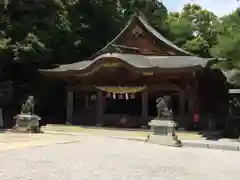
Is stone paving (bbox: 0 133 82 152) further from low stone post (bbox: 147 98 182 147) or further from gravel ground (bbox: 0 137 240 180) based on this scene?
low stone post (bbox: 147 98 182 147)

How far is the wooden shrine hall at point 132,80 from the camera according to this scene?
24031mm

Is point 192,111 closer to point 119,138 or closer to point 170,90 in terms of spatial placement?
point 170,90

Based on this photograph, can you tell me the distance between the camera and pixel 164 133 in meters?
18.5

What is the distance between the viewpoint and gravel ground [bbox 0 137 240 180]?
9.15 metres

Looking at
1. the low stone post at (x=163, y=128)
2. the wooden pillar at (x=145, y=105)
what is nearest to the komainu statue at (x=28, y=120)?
the wooden pillar at (x=145, y=105)

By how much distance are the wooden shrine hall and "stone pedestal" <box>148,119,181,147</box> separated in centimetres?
517

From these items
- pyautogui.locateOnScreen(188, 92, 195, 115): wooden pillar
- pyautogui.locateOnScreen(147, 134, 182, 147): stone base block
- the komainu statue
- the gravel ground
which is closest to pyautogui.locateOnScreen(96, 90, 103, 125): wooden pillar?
the komainu statue

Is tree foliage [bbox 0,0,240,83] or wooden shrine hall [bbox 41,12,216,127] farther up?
tree foliage [bbox 0,0,240,83]

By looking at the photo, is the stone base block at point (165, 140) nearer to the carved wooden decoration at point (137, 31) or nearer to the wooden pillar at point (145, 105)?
the wooden pillar at point (145, 105)

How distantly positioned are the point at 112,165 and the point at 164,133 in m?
7.86

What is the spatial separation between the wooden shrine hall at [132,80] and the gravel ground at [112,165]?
386 inches

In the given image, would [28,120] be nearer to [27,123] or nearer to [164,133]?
[27,123]

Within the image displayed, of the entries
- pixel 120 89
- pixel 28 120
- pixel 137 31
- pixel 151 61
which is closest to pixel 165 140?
pixel 120 89

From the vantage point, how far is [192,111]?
24.0 m
